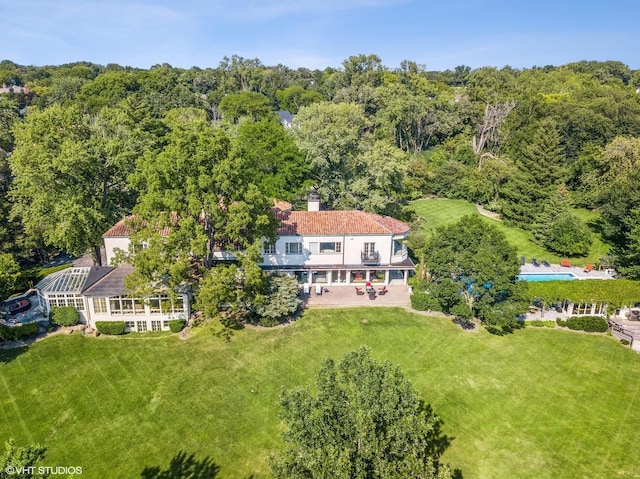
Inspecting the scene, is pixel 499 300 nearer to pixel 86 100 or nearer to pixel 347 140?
pixel 347 140

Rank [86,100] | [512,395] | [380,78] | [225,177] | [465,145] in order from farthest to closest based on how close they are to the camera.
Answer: [380,78] < [86,100] < [465,145] < [225,177] < [512,395]

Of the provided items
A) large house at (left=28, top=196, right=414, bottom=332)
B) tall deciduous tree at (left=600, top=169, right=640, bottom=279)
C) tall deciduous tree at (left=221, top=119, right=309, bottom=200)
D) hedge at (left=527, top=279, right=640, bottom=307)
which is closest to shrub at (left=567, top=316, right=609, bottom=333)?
hedge at (left=527, top=279, right=640, bottom=307)

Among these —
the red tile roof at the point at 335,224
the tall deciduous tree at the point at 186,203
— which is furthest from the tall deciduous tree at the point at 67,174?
the red tile roof at the point at 335,224

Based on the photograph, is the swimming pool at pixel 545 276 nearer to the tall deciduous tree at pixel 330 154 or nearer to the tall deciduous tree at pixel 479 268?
the tall deciduous tree at pixel 479 268

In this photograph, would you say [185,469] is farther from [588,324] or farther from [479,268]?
[588,324]

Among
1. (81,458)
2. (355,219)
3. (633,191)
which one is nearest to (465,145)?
(633,191)
